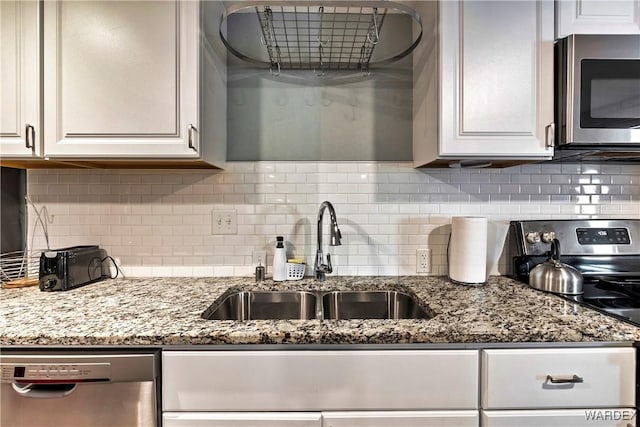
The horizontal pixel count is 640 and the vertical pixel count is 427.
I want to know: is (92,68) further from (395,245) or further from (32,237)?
(395,245)

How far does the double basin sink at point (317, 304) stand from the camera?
147cm

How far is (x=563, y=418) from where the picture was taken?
38.8 inches

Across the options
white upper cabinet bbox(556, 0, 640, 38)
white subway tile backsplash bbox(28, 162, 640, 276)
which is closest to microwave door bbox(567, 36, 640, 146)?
white upper cabinet bbox(556, 0, 640, 38)

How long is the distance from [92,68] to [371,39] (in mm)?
1192

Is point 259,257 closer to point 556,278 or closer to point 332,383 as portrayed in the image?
point 332,383

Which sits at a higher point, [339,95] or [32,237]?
[339,95]

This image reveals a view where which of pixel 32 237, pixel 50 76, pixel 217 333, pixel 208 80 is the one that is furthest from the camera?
pixel 32 237

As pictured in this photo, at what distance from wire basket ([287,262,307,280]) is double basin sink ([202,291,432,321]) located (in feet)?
0.29

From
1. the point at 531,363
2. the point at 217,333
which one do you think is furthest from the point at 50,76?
the point at 531,363

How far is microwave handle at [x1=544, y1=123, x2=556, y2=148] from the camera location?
4.20ft

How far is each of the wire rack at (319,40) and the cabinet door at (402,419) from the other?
1407 mm

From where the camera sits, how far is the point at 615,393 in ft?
3.22

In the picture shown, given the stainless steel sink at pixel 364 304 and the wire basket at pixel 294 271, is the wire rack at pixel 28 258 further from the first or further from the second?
the stainless steel sink at pixel 364 304

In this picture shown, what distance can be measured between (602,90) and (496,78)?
364 mm
